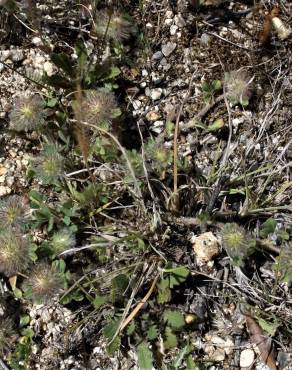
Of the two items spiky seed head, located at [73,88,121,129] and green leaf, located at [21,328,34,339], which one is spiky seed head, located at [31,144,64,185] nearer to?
spiky seed head, located at [73,88,121,129]

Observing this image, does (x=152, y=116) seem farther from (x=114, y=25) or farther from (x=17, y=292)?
(x=17, y=292)

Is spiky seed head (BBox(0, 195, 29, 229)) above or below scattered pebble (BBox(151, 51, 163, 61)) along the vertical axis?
below

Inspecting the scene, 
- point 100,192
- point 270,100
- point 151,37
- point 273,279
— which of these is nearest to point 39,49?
point 151,37

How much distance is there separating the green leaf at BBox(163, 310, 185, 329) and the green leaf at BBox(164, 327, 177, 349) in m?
0.03

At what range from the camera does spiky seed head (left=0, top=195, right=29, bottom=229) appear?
105 inches

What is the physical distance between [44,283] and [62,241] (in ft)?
0.72

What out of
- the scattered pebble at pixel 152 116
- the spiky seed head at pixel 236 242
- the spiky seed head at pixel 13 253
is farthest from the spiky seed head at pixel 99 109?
the spiky seed head at pixel 236 242

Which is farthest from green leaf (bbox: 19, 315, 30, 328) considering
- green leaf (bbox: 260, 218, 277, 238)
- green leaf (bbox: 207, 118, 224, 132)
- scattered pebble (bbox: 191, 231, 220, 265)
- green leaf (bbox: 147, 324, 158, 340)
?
green leaf (bbox: 207, 118, 224, 132)

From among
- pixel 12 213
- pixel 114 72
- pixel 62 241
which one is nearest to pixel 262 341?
pixel 62 241

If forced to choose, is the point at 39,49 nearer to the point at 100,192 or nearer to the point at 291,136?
the point at 100,192

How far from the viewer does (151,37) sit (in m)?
3.17

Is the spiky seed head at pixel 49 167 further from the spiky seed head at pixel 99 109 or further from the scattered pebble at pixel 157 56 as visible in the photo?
the scattered pebble at pixel 157 56

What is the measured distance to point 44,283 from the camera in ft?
8.40

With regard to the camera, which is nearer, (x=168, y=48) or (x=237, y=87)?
(x=237, y=87)
